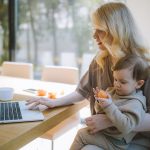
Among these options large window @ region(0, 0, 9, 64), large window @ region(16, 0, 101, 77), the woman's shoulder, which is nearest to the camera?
the woman's shoulder

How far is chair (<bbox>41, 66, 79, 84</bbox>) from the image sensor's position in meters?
2.40

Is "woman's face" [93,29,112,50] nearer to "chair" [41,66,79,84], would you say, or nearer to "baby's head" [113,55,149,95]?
"baby's head" [113,55,149,95]

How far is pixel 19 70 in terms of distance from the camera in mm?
2709

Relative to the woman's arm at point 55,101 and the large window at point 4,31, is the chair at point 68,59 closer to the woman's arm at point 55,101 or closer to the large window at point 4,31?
the large window at point 4,31

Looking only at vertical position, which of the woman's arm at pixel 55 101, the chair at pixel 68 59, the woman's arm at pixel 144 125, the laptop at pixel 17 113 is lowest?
the woman's arm at pixel 144 125

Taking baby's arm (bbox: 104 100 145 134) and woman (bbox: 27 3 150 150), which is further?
woman (bbox: 27 3 150 150)

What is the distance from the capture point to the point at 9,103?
141 centimetres

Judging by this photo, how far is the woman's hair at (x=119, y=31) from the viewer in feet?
4.38

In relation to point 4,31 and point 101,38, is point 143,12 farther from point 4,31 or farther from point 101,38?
point 4,31

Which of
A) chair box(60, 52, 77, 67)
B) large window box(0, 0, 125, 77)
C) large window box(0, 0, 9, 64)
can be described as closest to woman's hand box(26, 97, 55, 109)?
large window box(0, 0, 125, 77)

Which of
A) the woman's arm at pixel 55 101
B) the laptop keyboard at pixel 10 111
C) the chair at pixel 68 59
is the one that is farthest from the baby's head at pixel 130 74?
the chair at pixel 68 59

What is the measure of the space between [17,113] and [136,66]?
2.00ft

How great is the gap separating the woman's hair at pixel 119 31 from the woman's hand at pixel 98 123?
33 centimetres

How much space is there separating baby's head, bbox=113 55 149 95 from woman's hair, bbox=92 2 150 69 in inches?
3.6
